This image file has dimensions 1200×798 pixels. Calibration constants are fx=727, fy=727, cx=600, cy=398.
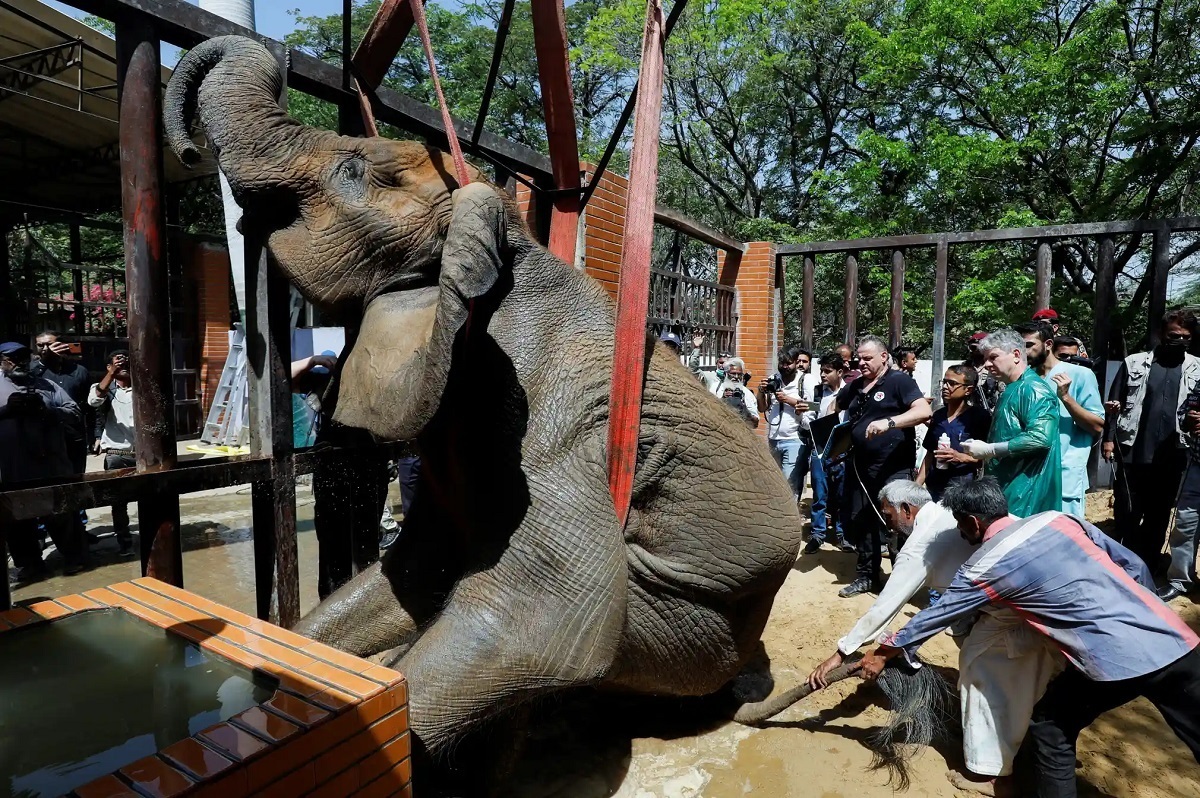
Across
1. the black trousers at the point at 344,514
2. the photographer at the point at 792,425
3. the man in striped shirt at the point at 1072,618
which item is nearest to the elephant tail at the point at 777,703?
the man in striped shirt at the point at 1072,618

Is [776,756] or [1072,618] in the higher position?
[1072,618]

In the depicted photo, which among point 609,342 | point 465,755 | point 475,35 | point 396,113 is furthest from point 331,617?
point 475,35

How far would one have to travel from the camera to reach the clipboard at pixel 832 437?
18.4 ft

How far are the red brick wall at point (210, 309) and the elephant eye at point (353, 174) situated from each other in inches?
468

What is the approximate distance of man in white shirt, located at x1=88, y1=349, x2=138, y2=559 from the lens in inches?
247

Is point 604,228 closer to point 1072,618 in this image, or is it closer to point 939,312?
point 1072,618

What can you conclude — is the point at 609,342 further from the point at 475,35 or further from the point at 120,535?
the point at 475,35

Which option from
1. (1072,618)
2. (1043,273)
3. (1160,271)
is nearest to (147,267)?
(1072,618)

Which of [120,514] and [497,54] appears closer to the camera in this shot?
[497,54]

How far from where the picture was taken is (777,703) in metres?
3.26

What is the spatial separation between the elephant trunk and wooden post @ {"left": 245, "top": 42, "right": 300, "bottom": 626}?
395mm

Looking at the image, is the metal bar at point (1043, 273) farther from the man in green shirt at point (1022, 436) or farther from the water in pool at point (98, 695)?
the water in pool at point (98, 695)

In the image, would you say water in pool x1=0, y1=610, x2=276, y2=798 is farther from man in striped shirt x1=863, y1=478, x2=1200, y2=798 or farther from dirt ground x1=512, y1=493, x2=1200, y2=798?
man in striped shirt x1=863, y1=478, x2=1200, y2=798

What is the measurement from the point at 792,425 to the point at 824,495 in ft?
2.58
